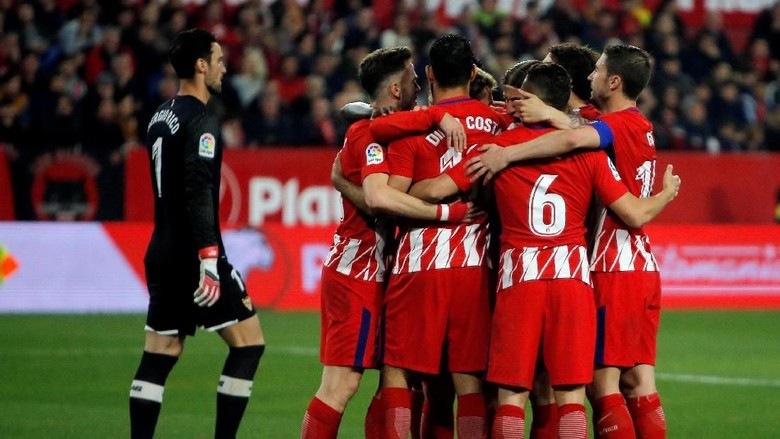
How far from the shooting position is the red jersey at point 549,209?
233 inches

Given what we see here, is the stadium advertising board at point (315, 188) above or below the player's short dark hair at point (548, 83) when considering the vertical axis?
below

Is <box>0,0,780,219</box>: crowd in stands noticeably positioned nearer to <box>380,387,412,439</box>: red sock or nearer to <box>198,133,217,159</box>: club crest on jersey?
<box>198,133,217,159</box>: club crest on jersey

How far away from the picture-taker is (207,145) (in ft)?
21.7

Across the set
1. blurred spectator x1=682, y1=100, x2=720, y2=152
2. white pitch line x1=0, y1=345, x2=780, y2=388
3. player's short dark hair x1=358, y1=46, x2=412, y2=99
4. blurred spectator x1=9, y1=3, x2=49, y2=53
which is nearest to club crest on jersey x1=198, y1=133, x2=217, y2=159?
player's short dark hair x1=358, y1=46, x2=412, y2=99

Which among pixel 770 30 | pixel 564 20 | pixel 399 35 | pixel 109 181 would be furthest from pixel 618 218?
pixel 770 30

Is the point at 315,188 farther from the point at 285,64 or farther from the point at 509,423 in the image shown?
the point at 509,423

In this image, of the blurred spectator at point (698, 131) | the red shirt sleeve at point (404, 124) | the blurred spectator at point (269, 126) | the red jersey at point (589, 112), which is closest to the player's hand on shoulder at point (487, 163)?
the red shirt sleeve at point (404, 124)

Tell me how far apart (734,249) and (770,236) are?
48cm

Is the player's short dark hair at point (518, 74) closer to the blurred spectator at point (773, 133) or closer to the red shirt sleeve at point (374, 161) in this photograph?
the red shirt sleeve at point (374, 161)

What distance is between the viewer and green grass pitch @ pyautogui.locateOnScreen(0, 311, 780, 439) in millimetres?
8383

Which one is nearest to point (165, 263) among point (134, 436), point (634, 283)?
point (134, 436)

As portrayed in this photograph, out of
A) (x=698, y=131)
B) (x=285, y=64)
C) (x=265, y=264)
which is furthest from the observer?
(x=698, y=131)

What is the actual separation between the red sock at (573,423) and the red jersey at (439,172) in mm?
839

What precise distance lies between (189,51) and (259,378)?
4.38 m
